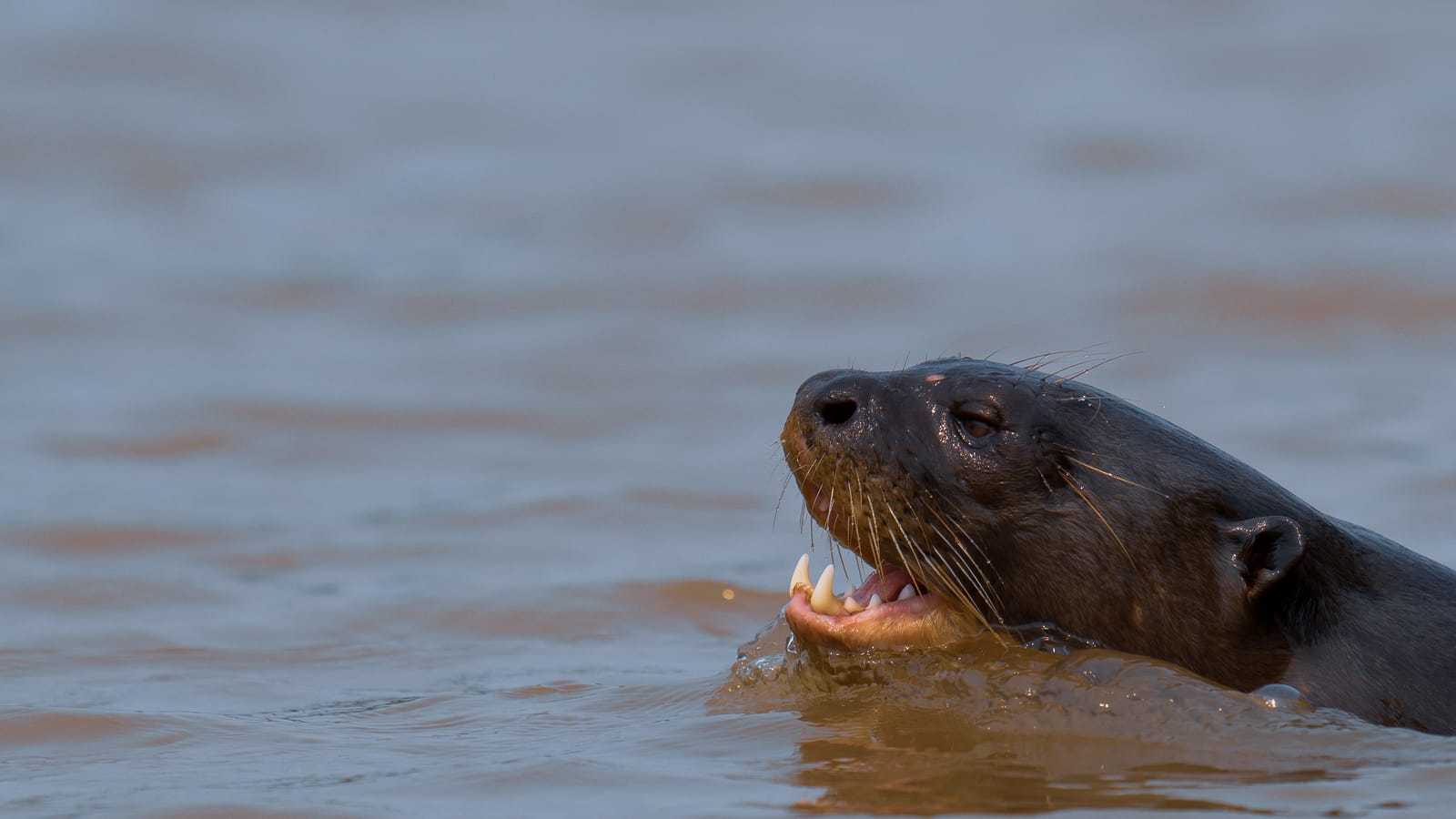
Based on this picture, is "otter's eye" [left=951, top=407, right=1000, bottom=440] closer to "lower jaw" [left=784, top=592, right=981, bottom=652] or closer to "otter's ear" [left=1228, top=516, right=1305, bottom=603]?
"lower jaw" [left=784, top=592, right=981, bottom=652]

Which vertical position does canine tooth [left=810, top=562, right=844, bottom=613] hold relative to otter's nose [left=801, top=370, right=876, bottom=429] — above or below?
below

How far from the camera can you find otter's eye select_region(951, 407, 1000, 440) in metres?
5.62

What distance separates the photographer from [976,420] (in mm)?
5648

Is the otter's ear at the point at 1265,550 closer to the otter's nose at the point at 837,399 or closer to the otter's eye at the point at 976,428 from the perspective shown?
the otter's eye at the point at 976,428

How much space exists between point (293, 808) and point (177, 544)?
526 cm

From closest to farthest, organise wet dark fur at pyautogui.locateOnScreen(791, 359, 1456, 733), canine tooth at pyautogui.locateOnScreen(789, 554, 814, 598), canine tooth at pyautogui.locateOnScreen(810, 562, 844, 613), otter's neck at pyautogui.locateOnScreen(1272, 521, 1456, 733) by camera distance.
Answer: otter's neck at pyautogui.locateOnScreen(1272, 521, 1456, 733)
wet dark fur at pyautogui.locateOnScreen(791, 359, 1456, 733)
canine tooth at pyautogui.locateOnScreen(810, 562, 844, 613)
canine tooth at pyautogui.locateOnScreen(789, 554, 814, 598)

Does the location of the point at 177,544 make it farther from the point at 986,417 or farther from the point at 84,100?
the point at 84,100

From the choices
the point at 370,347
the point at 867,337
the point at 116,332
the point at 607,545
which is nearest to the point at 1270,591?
the point at 607,545

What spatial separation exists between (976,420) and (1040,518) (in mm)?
319

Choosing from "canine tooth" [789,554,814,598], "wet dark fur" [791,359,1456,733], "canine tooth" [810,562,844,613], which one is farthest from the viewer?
"canine tooth" [789,554,814,598]

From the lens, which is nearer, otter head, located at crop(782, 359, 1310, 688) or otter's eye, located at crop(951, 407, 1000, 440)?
otter head, located at crop(782, 359, 1310, 688)

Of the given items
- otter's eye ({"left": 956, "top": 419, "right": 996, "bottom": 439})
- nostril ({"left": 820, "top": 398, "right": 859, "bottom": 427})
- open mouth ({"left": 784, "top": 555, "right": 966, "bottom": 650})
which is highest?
nostril ({"left": 820, "top": 398, "right": 859, "bottom": 427})

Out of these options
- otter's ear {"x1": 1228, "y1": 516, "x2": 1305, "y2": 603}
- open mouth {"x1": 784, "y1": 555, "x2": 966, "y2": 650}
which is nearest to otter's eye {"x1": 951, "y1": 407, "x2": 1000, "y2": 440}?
open mouth {"x1": 784, "y1": 555, "x2": 966, "y2": 650}

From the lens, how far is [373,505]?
1082 cm
